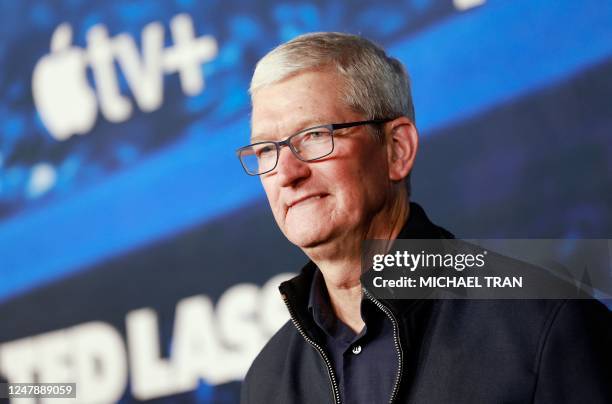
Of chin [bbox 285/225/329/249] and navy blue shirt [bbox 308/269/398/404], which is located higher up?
chin [bbox 285/225/329/249]

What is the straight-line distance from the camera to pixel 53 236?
8.59 ft

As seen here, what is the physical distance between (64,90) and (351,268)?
1537mm

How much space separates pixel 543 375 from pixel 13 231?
193 centimetres

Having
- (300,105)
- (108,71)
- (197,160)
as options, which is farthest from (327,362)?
(108,71)

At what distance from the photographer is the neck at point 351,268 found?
1406 millimetres

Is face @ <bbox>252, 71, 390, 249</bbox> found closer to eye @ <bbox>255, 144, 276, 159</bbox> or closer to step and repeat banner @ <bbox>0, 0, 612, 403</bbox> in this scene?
eye @ <bbox>255, 144, 276, 159</bbox>

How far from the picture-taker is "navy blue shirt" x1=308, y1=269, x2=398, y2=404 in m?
1.33

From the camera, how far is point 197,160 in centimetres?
249

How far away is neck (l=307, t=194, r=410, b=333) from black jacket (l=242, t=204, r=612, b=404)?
0.04m

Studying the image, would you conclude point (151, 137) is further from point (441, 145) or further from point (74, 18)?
point (441, 145)

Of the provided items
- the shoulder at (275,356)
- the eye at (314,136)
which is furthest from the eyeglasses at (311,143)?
the shoulder at (275,356)

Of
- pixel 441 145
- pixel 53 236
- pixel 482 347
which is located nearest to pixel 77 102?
pixel 53 236

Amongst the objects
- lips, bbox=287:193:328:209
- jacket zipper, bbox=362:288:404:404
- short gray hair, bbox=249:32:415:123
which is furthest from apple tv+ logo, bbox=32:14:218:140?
jacket zipper, bbox=362:288:404:404

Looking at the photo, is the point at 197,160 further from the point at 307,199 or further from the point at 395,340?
the point at 395,340
